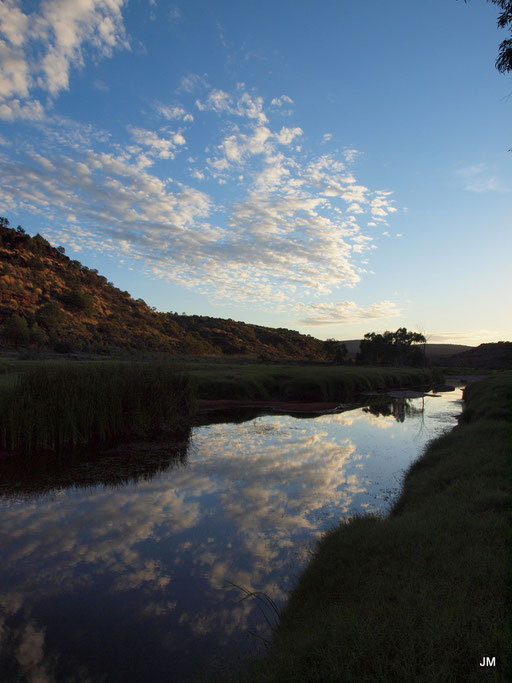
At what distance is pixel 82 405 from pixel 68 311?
53965mm

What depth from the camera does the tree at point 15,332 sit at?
44.2 m

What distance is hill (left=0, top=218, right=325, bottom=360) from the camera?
49531 mm

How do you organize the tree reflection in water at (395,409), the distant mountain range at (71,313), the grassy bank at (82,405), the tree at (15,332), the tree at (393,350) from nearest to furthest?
the grassy bank at (82,405) < the tree reflection in water at (395,409) < the tree at (15,332) < the distant mountain range at (71,313) < the tree at (393,350)

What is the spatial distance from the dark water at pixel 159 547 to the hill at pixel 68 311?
38.9 metres

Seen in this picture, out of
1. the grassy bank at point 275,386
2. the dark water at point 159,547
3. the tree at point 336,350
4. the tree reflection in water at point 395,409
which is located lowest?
the tree reflection in water at point 395,409

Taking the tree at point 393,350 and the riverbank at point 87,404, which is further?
the tree at point 393,350

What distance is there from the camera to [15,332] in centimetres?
4409

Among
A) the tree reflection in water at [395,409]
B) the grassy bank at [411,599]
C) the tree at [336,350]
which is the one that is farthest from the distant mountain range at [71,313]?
the grassy bank at [411,599]

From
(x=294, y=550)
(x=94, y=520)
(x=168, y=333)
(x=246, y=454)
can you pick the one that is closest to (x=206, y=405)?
(x=246, y=454)

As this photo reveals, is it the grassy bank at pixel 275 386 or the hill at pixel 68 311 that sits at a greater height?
the hill at pixel 68 311

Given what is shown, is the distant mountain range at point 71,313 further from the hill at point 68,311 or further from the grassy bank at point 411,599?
the grassy bank at point 411,599

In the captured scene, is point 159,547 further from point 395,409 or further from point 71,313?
point 71,313

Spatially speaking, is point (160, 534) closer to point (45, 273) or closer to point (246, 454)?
point (246, 454)

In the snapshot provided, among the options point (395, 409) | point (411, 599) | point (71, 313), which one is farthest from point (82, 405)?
point (71, 313)
